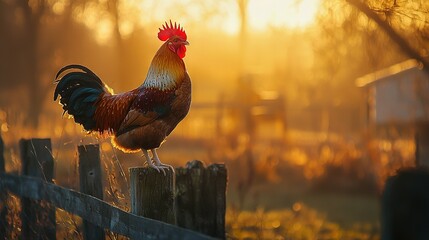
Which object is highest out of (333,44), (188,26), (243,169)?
(188,26)

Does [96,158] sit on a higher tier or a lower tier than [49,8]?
lower

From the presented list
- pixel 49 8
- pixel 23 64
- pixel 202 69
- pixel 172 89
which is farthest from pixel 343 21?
pixel 202 69

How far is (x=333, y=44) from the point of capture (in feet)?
39.0

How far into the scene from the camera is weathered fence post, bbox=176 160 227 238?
163 inches

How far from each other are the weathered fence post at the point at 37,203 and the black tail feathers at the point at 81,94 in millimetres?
484

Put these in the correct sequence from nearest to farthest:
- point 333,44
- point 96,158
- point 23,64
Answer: point 96,158 → point 333,44 → point 23,64

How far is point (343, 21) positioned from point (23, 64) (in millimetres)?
23683

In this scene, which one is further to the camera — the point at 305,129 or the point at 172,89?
the point at 305,129

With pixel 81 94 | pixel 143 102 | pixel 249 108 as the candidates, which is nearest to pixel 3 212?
pixel 81 94

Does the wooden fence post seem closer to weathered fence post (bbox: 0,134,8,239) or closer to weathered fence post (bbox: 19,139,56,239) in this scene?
weathered fence post (bbox: 0,134,8,239)

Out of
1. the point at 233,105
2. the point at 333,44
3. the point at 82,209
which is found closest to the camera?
the point at 82,209

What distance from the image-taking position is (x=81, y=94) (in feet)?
19.7

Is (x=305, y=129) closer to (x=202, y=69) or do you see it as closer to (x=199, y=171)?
(x=202, y=69)

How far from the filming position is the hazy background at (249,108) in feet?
32.8
